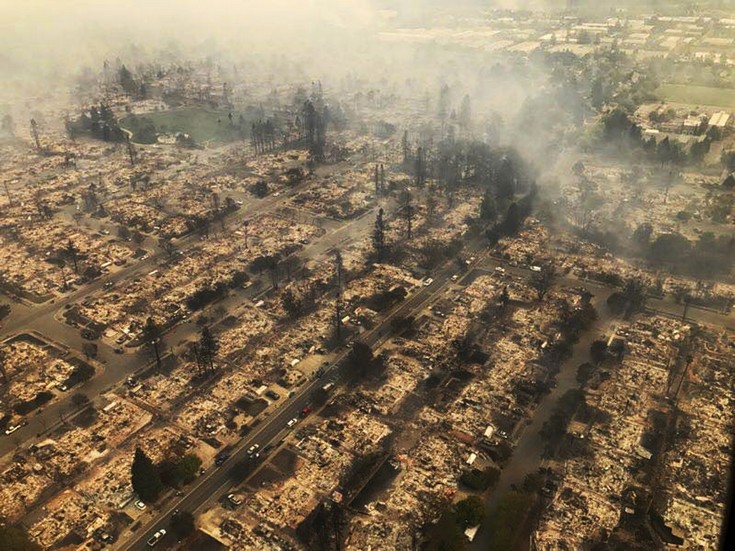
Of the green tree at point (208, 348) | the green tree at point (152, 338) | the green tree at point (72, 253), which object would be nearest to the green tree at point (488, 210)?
the green tree at point (208, 348)

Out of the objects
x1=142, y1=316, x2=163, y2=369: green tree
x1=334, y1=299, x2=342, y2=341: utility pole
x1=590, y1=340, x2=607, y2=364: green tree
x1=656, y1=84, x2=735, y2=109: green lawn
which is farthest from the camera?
x1=656, y1=84, x2=735, y2=109: green lawn

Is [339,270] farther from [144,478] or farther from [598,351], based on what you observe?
[144,478]

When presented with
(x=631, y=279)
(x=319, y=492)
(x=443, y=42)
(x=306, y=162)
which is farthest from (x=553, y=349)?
(x=443, y=42)

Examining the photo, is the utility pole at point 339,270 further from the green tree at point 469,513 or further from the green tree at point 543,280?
the green tree at point 469,513

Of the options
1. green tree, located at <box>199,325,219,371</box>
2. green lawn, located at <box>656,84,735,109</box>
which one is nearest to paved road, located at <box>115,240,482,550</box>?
green tree, located at <box>199,325,219,371</box>

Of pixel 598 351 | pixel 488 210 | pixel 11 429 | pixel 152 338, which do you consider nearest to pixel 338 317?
pixel 152 338

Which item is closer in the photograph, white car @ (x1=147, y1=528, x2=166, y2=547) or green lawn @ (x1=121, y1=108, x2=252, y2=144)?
white car @ (x1=147, y1=528, x2=166, y2=547)

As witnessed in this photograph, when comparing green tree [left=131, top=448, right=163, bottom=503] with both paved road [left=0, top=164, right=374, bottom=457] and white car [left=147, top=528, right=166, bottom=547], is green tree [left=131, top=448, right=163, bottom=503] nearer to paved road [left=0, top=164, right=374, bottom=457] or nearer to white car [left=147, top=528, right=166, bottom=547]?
white car [left=147, top=528, right=166, bottom=547]
